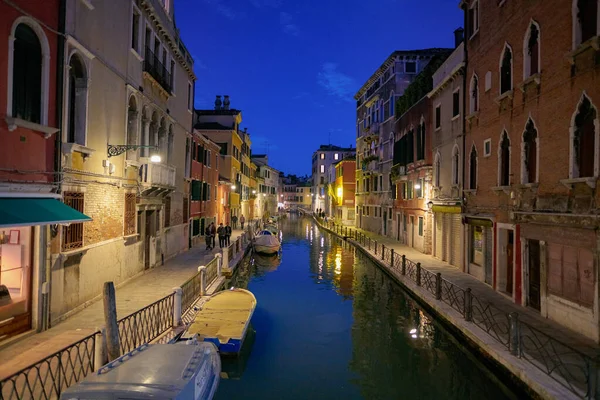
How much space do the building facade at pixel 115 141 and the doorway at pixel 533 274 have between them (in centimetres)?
1112

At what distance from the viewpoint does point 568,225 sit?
9.73 m

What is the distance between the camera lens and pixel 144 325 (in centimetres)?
946

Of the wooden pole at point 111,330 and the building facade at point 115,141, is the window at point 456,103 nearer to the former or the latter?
the building facade at point 115,141

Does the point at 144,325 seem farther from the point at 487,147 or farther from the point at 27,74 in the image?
the point at 487,147

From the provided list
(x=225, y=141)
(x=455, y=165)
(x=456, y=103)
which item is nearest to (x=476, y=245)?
(x=455, y=165)

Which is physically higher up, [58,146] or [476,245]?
Result: [58,146]

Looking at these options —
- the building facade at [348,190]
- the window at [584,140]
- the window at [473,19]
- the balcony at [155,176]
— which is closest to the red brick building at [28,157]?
the balcony at [155,176]

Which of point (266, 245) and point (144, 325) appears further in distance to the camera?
point (266, 245)

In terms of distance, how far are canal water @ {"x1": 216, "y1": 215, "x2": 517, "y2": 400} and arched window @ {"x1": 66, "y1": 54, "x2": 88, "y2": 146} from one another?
6672 mm

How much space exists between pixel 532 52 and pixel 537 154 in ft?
9.93

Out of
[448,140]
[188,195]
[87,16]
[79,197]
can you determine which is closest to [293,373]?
[79,197]

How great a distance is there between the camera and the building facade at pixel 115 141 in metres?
9.91

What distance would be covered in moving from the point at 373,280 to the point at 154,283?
32.7ft

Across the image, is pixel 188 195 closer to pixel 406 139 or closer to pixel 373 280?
pixel 373 280
